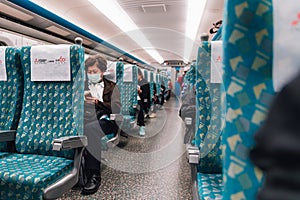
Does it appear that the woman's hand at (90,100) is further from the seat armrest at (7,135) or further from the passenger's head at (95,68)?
→ the seat armrest at (7,135)

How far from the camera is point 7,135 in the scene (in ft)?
4.72

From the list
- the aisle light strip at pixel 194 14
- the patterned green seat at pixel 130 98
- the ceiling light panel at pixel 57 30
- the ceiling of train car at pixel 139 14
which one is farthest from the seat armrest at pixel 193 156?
the aisle light strip at pixel 194 14

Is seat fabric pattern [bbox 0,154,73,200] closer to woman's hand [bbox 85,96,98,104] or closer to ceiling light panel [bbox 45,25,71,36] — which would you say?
woman's hand [bbox 85,96,98,104]

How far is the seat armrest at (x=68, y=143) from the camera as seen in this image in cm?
116

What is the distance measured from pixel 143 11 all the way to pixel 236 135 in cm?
578

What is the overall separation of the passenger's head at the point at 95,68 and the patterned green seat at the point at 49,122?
0.89 meters

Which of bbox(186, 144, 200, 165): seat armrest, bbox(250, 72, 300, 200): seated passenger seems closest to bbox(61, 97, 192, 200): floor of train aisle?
bbox(186, 144, 200, 165): seat armrest

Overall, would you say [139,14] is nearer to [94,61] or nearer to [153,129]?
[153,129]

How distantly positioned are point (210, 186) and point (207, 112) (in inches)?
14.0

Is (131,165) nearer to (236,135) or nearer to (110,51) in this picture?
(236,135)

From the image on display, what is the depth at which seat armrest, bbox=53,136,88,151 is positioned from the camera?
3.81ft

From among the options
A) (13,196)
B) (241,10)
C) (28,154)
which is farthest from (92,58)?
(241,10)

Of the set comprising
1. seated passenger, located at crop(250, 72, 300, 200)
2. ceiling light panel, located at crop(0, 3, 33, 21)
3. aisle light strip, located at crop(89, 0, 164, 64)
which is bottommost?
seated passenger, located at crop(250, 72, 300, 200)

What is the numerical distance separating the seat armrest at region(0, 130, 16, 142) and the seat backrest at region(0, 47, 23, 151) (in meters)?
0.05
